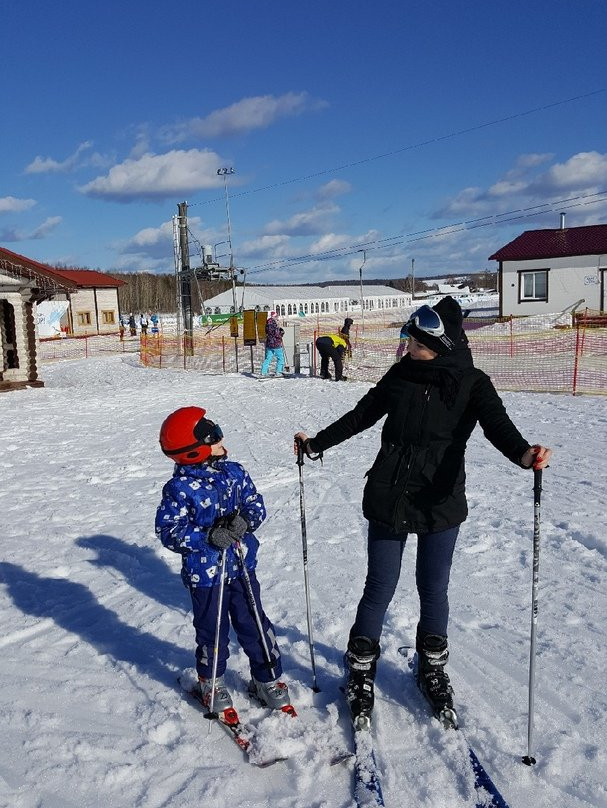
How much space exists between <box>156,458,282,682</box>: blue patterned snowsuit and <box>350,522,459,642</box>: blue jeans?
20.9 inches

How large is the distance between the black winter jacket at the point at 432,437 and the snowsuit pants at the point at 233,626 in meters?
0.79

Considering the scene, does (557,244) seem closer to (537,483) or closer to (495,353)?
(495,353)

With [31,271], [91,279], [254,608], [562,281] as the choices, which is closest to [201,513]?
[254,608]

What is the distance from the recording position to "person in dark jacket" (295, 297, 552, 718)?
9.91 ft

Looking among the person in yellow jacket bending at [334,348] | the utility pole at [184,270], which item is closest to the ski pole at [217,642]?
the person in yellow jacket bending at [334,348]

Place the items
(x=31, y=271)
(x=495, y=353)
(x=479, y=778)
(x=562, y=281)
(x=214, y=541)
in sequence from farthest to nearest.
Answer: (x=562, y=281), (x=495, y=353), (x=31, y=271), (x=214, y=541), (x=479, y=778)

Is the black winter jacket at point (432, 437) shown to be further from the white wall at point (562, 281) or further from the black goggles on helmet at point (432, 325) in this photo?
the white wall at point (562, 281)

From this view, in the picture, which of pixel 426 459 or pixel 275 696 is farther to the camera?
pixel 275 696

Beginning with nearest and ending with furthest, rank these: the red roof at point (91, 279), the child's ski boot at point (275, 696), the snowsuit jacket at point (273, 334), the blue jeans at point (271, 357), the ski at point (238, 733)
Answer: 1. the ski at point (238, 733)
2. the child's ski boot at point (275, 696)
3. the snowsuit jacket at point (273, 334)
4. the blue jeans at point (271, 357)
5. the red roof at point (91, 279)

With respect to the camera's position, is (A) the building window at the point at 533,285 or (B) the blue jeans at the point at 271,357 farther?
(A) the building window at the point at 533,285

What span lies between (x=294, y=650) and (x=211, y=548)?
1.24 m

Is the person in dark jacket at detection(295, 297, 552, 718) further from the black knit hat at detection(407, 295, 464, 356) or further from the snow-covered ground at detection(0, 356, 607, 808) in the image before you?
the snow-covered ground at detection(0, 356, 607, 808)

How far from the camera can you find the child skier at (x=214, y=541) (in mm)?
3039

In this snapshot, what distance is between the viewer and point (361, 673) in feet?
10.6
